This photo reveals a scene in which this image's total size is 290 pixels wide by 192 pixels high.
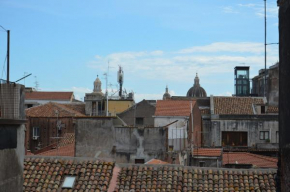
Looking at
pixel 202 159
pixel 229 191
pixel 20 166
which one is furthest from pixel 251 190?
pixel 202 159

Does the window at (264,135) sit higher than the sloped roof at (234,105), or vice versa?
the sloped roof at (234,105)

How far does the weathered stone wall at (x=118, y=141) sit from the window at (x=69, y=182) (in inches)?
202

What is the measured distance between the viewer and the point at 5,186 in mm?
9531

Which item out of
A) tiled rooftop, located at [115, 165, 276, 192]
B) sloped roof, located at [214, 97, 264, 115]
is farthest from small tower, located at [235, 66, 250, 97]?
tiled rooftop, located at [115, 165, 276, 192]

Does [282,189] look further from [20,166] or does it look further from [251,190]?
[251,190]

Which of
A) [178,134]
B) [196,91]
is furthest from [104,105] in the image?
[196,91]

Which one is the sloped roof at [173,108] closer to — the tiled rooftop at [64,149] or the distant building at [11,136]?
the tiled rooftop at [64,149]

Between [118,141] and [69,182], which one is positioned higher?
[118,141]

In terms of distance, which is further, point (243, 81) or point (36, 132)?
point (243, 81)

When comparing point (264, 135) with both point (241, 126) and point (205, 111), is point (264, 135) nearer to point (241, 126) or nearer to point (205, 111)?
point (241, 126)

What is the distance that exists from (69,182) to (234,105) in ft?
110

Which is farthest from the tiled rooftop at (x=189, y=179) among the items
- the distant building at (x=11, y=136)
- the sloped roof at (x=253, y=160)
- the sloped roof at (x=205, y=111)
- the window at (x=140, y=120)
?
the sloped roof at (x=205, y=111)

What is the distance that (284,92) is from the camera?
23.0 feet

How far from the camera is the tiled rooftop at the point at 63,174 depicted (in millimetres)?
15500
